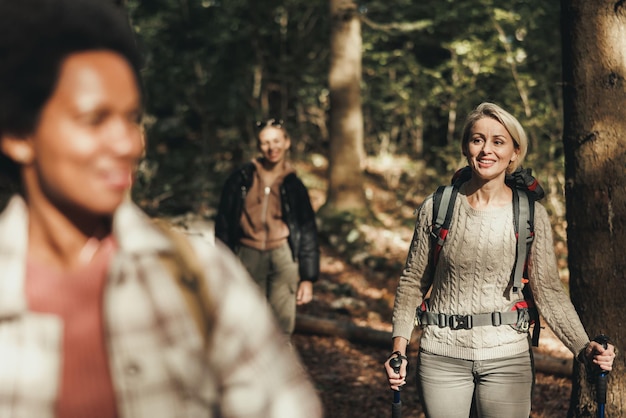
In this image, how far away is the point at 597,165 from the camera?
4.13 meters

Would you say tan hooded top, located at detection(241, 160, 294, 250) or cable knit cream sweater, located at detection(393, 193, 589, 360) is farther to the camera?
tan hooded top, located at detection(241, 160, 294, 250)

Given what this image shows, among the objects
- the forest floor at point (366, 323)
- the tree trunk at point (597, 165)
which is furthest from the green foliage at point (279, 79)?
the tree trunk at point (597, 165)

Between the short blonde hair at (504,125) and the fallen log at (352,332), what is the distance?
378 cm

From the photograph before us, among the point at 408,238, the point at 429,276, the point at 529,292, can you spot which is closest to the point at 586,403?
the point at 529,292

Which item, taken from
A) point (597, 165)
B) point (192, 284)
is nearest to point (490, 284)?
point (597, 165)

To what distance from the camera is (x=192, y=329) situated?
129 centimetres

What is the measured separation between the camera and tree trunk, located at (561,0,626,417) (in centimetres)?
408

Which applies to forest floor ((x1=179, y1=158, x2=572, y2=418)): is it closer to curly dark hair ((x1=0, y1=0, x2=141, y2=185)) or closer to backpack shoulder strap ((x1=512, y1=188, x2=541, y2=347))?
backpack shoulder strap ((x1=512, y1=188, x2=541, y2=347))

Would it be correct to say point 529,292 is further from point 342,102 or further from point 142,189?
point 342,102

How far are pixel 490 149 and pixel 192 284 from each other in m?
2.48

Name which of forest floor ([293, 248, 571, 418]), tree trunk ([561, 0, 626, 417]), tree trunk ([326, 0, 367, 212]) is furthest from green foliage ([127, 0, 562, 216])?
tree trunk ([561, 0, 626, 417])

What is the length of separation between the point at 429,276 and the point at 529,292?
1.71 feet

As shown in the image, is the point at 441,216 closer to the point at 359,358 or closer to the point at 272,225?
the point at 272,225

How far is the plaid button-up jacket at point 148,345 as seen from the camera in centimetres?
128
